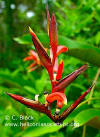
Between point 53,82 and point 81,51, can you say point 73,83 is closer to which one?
point 81,51

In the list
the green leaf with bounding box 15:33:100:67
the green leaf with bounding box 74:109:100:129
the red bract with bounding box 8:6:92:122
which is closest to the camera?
the red bract with bounding box 8:6:92:122

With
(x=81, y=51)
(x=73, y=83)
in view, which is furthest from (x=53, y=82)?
(x=73, y=83)

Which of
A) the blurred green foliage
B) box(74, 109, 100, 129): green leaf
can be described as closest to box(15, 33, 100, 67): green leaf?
the blurred green foliage

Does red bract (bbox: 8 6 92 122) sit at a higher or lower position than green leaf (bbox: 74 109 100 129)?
higher

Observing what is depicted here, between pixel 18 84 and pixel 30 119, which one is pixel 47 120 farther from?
pixel 18 84

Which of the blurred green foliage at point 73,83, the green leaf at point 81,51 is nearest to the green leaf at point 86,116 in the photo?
the blurred green foliage at point 73,83

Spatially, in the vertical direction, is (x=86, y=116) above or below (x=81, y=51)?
below

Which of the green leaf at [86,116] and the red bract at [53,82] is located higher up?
the red bract at [53,82]

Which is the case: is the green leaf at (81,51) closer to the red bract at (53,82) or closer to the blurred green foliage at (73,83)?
the blurred green foliage at (73,83)

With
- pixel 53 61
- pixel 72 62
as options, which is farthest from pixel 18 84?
pixel 53 61

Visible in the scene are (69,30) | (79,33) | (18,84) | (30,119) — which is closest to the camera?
(30,119)

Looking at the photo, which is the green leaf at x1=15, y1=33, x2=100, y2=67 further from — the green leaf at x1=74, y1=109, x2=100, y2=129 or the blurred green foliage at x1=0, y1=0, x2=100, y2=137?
the green leaf at x1=74, y1=109, x2=100, y2=129
